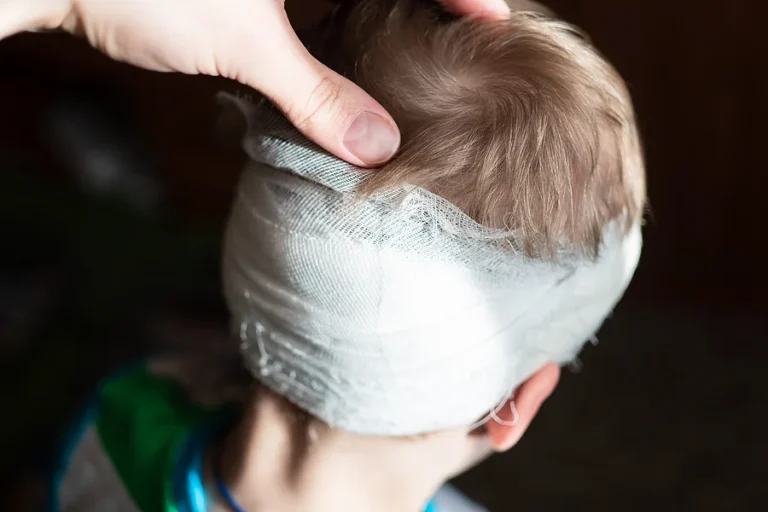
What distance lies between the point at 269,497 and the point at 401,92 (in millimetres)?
348

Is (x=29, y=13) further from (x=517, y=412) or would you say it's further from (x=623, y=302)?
(x=623, y=302)

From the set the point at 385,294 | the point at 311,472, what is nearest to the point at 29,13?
the point at 385,294

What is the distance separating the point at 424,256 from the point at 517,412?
19 centimetres

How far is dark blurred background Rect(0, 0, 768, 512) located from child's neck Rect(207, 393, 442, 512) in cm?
48

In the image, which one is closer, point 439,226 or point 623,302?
point 439,226

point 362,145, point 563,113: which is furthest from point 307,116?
point 563,113

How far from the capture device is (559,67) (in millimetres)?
596

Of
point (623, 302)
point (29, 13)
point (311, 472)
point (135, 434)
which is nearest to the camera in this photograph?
point (29, 13)

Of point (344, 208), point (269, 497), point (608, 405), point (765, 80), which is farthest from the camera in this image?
point (608, 405)

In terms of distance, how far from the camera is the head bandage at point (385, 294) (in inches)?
22.6

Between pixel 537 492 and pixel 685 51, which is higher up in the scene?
pixel 685 51

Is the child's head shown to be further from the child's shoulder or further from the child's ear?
the child's shoulder

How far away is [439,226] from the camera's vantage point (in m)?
0.57

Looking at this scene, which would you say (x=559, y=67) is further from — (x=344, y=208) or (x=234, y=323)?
(x=234, y=323)
